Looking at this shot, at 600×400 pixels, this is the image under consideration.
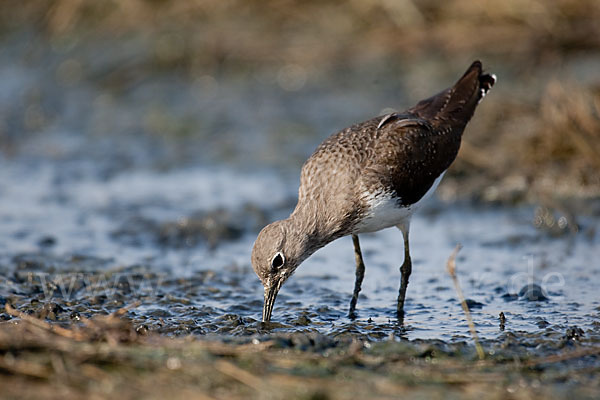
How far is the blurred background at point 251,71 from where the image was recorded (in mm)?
11016

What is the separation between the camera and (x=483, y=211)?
902 cm

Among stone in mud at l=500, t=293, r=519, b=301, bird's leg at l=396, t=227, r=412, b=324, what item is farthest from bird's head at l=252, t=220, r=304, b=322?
stone in mud at l=500, t=293, r=519, b=301

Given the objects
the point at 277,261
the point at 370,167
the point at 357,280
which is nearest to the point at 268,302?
the point at 277,261

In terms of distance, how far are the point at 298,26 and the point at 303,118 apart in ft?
7.37

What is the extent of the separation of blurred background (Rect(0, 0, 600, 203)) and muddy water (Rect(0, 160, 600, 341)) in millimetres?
835

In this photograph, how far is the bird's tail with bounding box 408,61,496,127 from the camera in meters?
7.36

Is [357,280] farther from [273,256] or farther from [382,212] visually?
[273,256]

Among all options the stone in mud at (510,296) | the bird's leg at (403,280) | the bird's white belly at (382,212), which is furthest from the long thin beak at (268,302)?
the stone in mud at (510,296)

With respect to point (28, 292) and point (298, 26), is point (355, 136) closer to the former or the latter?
point (28, 292)

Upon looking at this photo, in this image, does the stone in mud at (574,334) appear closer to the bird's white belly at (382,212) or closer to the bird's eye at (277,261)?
the bird's white belly at (382,212)

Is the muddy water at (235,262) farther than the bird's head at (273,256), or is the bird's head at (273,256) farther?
the muddy water at (235,262)

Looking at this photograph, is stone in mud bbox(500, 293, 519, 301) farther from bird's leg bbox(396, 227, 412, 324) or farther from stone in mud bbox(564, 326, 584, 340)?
stone in mud bbox(564, 326, 584, 340)

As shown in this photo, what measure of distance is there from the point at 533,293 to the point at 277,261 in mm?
2108

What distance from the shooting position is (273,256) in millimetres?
6234
